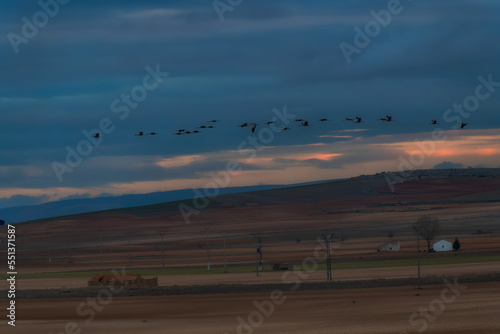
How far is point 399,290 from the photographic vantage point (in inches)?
2581

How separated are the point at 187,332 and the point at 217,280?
37.6 metres

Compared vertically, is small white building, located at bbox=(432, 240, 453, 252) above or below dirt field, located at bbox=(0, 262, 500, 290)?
above

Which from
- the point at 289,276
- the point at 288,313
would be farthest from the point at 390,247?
the point at 288,313

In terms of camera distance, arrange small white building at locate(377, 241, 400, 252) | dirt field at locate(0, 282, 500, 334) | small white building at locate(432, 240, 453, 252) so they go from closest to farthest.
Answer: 1. dirt field at locate(0, 282, 500, 334)
2. small white building at locate(432, 240, 453, 252)
3. small white building at locate(377, 241, 400, 252)

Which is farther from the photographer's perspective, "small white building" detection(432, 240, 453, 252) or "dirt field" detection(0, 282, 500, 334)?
"small white building" detection(432, 240, 453, 252)

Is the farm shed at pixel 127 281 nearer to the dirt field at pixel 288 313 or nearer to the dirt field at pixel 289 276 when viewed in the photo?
the dirt field at pixel 289 276

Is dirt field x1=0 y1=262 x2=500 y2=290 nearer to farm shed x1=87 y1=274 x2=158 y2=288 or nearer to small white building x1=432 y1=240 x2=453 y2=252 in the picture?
farm shed x1=87 y1=274 x2=158 y2=288

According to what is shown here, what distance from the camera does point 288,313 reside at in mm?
53219

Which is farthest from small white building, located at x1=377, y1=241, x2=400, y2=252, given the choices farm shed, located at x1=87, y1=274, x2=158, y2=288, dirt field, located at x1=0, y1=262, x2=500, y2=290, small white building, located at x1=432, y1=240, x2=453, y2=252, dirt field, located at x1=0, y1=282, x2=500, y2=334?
dirt field, located at x1=0, y1=282, x2=500, y2=334

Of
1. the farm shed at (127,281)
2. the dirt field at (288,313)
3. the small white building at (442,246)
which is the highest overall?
the small white building at (442,246)

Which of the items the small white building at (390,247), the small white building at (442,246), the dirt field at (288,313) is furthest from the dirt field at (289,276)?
the small white building at (390,247)

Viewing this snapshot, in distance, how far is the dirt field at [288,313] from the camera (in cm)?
4534

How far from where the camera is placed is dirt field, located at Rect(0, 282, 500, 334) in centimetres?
4534

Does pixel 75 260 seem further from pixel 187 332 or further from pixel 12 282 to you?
pixel 187 332
